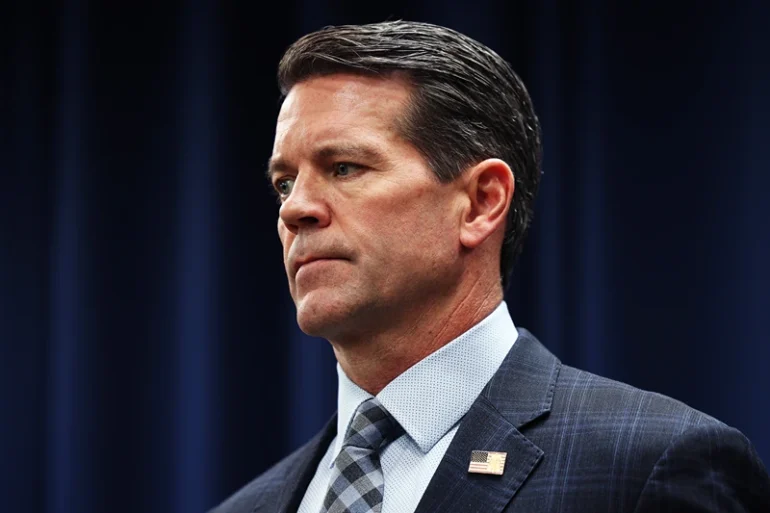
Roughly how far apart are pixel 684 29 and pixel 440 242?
103 centimetres

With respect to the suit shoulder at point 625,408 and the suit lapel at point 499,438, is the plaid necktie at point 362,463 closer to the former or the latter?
the suit lapel at point 499,438

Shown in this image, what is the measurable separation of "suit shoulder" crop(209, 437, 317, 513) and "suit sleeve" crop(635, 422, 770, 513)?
0.59 metres

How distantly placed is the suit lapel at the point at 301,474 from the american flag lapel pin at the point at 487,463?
1.10 ft

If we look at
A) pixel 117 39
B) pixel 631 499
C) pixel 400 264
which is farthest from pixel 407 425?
pixel 117 39

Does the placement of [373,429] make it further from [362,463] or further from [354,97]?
[354,97]

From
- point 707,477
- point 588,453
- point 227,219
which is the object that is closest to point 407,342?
point 588,453

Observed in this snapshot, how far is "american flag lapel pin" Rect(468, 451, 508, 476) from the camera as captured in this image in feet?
3.91

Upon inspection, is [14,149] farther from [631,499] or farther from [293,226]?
[631,499]

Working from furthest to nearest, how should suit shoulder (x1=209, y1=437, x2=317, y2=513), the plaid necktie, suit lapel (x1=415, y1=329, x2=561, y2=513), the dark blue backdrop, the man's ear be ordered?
the dark blue backdrop, suit shoulder (x1=209, y1=437, x2=317, y2=513), the man's ear, the plaid necktie, suit lapel (x1=415, y1=329, x2=561, y2=513)

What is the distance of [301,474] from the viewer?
1.46 metres

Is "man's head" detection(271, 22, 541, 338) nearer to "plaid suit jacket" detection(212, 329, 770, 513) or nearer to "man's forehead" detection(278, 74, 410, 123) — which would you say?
"man's forehead" detection(278, 74, 410, 123)

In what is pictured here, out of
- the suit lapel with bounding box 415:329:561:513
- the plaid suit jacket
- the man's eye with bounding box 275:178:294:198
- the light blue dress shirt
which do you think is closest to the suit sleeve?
the plaid suit jacket

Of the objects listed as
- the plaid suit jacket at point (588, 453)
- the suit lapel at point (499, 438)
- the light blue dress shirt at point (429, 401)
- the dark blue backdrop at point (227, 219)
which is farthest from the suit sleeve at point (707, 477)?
the dark blue backdrop at point (227, 219)

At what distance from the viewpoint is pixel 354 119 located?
1.35 m
